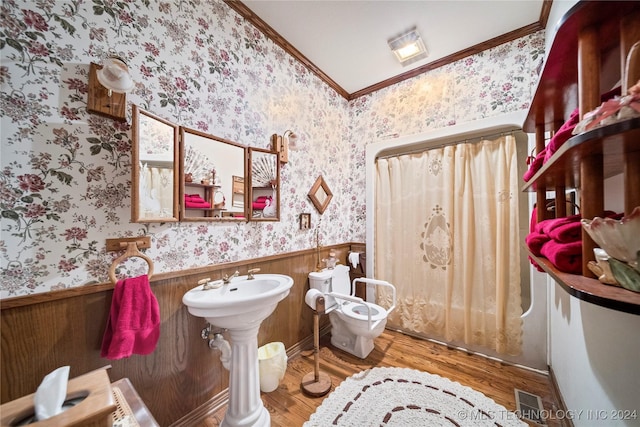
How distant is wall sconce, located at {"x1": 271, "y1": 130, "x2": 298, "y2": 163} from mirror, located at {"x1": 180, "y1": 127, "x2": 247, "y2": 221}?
0.28 meters

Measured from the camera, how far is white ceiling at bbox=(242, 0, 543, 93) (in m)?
1.47

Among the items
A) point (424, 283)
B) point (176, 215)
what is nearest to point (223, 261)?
point (176, 215)

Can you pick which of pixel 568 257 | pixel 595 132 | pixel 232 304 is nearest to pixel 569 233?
pixel 568 257

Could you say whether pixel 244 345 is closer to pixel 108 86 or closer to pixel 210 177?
pixel 210 177

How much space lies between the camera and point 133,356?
3.42ft

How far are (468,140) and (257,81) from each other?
5.94 ft

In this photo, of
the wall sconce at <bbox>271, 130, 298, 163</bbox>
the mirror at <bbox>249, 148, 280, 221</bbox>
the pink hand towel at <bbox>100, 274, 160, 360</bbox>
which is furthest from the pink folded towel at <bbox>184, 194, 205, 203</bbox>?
the wall sconce at <bbox>271, 130, 298, 163</bbox>

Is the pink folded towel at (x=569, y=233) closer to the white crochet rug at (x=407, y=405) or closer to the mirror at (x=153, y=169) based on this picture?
the white crochet rug at (x=407, y=405)

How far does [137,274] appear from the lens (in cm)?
107

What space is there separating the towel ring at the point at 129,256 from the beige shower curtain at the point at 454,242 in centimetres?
192

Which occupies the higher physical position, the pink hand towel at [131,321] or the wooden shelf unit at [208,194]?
the wooden shelf unit at [208,194]

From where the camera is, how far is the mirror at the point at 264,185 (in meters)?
1.55

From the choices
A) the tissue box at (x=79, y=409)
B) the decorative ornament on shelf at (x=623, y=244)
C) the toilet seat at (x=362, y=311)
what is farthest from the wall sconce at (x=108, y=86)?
the toilet seat at (x=362, y=311)

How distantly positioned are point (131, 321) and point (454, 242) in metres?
2.22
